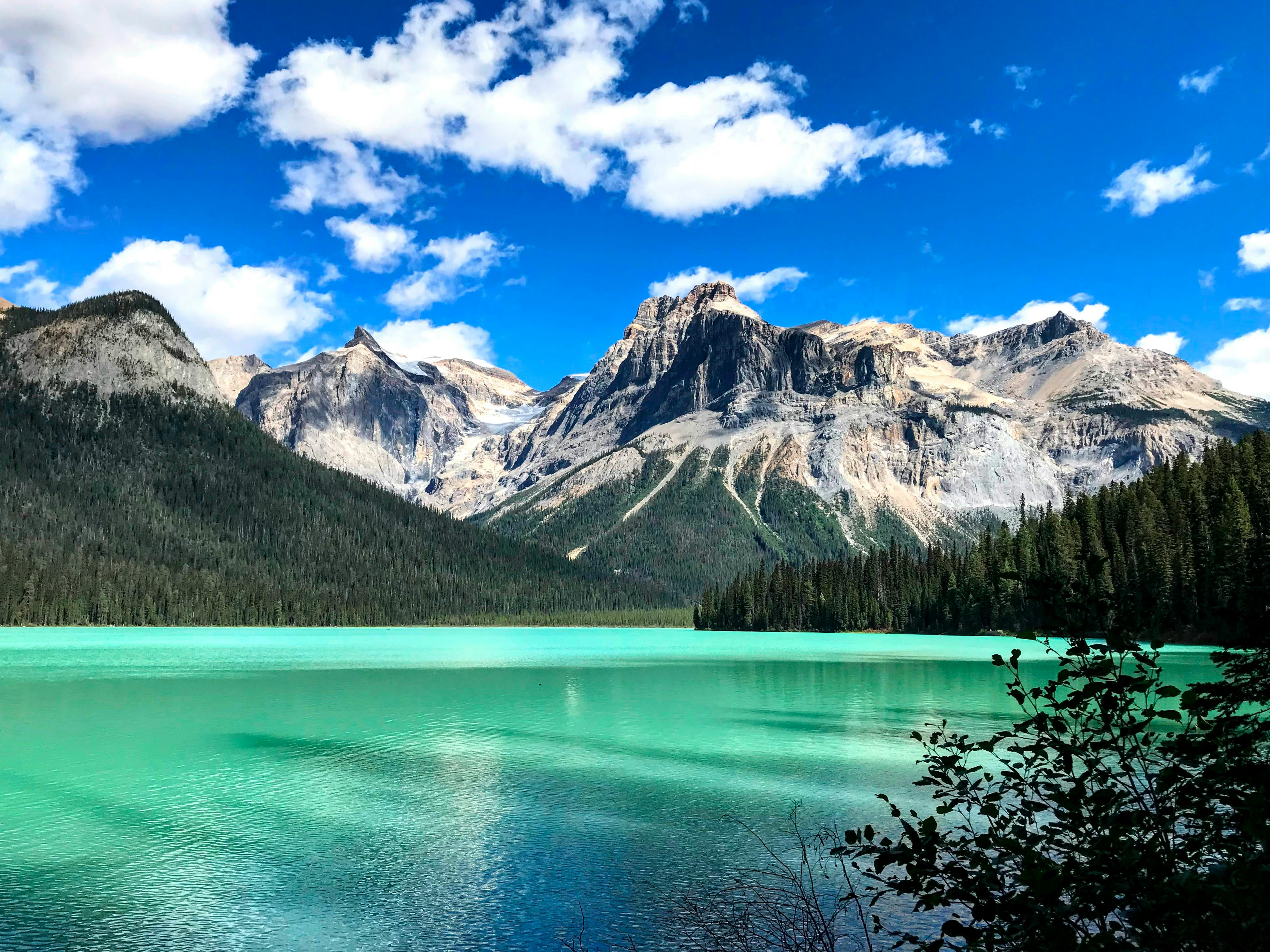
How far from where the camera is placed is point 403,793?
89.7ft

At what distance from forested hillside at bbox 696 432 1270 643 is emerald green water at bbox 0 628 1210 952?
16.6 meters

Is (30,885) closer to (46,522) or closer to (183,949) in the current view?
(183,949)

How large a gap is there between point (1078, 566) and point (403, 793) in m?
32.1

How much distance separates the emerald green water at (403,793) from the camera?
17000mm

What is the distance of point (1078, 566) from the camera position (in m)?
41.9

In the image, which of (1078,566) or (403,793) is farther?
(1078,566)

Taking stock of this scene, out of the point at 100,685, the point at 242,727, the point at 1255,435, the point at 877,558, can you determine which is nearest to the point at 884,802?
the point at 242,727

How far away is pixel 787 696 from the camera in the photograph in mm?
54656

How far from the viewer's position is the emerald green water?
17000mm

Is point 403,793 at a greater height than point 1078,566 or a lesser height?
lesser

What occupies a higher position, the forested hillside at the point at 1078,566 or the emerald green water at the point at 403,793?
the forested hillside at the point at 1078,566

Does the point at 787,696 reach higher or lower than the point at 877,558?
lower

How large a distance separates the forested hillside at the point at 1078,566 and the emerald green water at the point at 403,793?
1662 centimetres

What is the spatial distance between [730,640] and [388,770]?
114 metres
